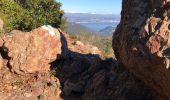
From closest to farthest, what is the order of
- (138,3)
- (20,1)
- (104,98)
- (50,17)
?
1. (138,3)
2. (104,98)
3. (50,17)
4. (20,1)

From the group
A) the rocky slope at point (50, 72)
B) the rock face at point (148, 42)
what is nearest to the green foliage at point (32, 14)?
the rocky slope at point (50, 72)

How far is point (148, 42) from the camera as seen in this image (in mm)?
16141

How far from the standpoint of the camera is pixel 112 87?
21.5 m

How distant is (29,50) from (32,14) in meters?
17.0

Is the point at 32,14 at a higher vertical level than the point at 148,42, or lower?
lower

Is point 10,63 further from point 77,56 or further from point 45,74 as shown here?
point 77,56

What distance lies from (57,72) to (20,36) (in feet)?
9.85

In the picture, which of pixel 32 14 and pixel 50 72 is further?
pixel 32 14

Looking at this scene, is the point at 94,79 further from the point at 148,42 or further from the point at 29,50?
the point at 148,42

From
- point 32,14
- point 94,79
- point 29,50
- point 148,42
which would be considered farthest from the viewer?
point 32,14

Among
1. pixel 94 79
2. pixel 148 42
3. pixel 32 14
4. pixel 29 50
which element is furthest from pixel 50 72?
pixel 32 14

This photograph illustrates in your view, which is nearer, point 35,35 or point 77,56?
point 35,35

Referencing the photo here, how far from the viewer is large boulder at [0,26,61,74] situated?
76.5 ft

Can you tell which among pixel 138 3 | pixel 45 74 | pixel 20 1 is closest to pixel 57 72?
pixel 45 74
